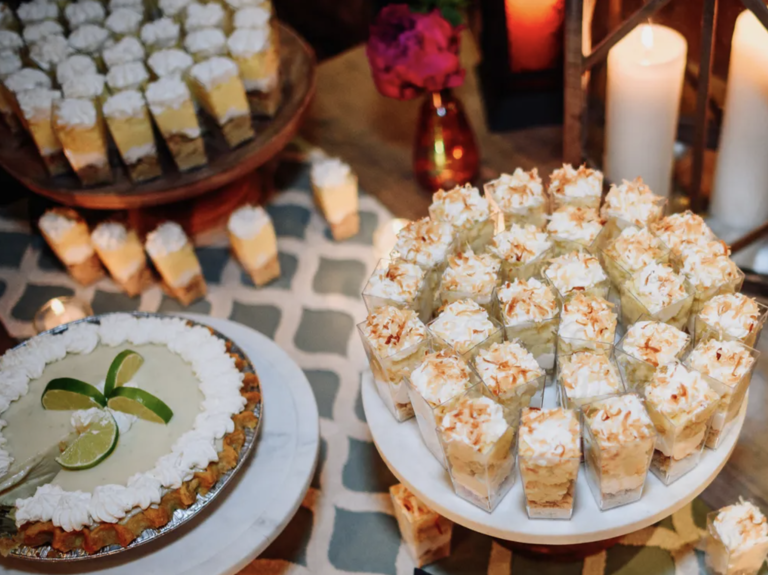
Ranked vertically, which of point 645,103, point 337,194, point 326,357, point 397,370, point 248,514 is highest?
point 645,103

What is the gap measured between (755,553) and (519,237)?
0.65 m

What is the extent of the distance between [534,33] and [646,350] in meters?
0.94

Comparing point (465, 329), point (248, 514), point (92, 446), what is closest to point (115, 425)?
point (92, 446)

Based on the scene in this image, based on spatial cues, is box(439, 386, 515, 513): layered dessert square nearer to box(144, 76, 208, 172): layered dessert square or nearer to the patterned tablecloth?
the patterned tablecloth

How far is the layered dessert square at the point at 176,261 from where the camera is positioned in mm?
1897

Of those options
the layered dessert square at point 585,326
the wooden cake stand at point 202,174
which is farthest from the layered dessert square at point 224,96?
the layered dessert square at point 585,326

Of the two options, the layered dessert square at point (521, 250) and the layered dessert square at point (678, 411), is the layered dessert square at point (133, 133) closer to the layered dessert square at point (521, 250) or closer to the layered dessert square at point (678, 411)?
the layered dessert square at point (521, 250)

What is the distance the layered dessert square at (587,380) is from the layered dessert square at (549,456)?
32mm

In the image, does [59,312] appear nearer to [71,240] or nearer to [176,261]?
[71,240]

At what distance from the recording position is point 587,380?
4.08 ft

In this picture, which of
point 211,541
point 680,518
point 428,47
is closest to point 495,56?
point 428,47

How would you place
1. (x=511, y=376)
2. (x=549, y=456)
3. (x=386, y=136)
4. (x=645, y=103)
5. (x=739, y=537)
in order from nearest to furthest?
(x=549, y=456)
(x=511, y=376)
(x=739, y=537)
(x=645, y=103)
(x=386, y=136)

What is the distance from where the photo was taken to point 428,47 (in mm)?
1814

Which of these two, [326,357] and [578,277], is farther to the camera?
[326,357]
